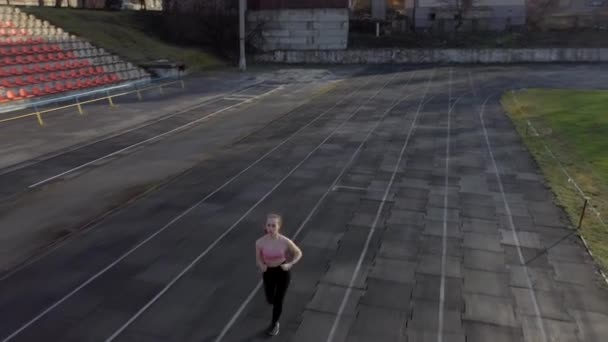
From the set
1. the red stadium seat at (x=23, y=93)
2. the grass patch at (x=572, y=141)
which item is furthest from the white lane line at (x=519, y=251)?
the red stadium seat at (x=23, y=93)

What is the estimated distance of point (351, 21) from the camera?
186 feet

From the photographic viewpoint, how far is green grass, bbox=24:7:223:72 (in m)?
38.8

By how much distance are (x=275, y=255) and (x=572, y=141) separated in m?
17.6

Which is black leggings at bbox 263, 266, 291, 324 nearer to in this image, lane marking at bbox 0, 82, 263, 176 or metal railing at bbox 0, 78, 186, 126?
lane marking at bbox 0, 82, 263, 176

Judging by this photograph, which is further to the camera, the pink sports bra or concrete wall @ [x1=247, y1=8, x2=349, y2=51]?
concrete wall @ [x1=247, y1=8, x2=349, y2=51]

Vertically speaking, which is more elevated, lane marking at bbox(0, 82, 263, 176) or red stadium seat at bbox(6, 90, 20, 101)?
red stadium seat at bbox(6, 90, 20, 101)

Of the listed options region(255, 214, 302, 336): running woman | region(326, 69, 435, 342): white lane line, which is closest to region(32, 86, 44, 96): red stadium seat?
region(326, 69, 435, 342): white lane line

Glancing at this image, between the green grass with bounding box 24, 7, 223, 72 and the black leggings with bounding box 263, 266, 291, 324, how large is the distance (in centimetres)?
3435

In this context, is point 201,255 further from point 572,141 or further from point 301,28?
point 301,28

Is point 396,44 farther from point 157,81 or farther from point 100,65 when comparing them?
point 100,65

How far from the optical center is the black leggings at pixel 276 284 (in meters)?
7.29

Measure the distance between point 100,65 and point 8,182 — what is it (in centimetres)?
2210

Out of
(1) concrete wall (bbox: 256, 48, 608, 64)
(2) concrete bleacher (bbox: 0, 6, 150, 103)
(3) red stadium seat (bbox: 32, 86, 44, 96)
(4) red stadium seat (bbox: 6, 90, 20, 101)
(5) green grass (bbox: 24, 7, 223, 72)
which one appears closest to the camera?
(4) red stadium seat (bbox: 6, 90, 20, 101)

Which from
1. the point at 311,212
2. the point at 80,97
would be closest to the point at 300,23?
the point at 80,97
